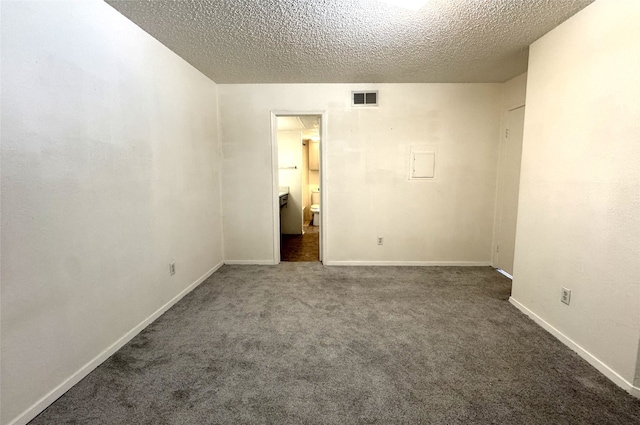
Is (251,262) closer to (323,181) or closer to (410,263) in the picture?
(323,181)

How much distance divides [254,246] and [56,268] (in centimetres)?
236

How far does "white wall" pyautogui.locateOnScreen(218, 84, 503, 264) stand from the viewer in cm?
352

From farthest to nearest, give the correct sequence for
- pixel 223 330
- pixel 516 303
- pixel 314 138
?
pixel 314 138
pixel 516 303
pixel 223 330

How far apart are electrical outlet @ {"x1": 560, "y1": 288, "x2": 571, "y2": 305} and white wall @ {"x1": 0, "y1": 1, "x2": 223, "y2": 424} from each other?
127 inches

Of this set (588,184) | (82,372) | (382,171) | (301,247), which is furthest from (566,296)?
(301,247)

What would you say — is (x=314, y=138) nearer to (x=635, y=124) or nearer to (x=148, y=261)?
(x=148, y=261)

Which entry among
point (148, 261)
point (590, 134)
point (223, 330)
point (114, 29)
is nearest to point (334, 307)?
point (223, 330)

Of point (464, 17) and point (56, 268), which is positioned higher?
point (464, 17)

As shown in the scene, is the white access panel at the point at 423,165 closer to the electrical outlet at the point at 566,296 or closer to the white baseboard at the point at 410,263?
the white baseboard at the point at 410,263

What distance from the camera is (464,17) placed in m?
1.99

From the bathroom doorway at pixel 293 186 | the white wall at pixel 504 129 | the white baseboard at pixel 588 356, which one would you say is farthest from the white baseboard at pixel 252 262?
the white wall at pixel 504 129

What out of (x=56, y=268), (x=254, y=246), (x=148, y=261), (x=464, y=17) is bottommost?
(x=254, y=246)

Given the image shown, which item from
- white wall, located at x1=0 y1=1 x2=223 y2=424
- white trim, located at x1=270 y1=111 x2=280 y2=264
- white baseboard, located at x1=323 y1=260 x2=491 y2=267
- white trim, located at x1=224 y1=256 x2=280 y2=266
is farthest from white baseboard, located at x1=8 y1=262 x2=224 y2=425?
white baseboard, located at x1=323 y1=260 x2=491 y2=267

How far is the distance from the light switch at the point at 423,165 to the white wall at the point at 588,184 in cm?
121
